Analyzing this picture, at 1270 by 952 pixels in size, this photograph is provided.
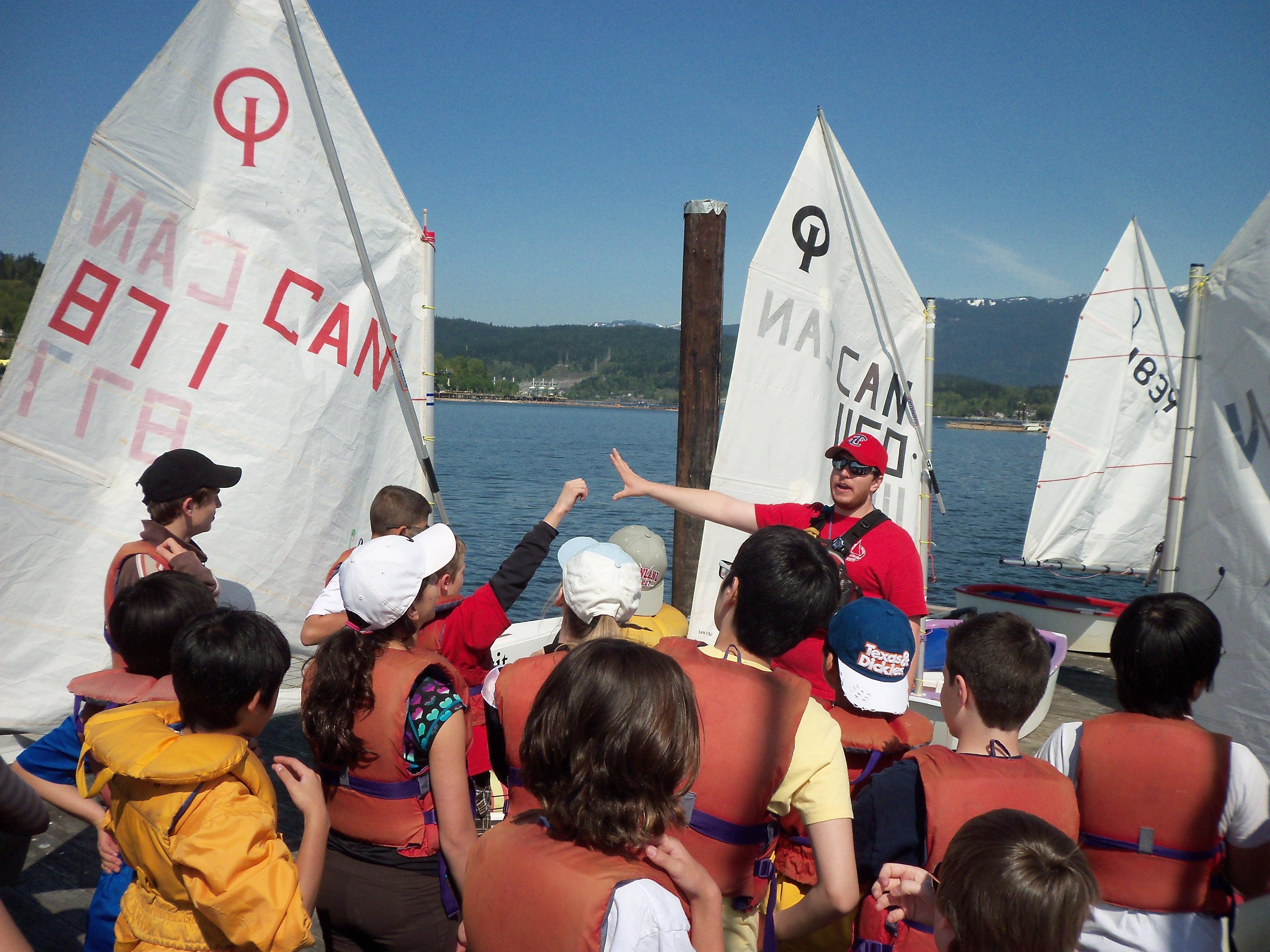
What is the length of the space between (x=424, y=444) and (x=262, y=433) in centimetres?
81

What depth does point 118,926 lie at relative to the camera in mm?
1812

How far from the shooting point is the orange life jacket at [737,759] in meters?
1.70

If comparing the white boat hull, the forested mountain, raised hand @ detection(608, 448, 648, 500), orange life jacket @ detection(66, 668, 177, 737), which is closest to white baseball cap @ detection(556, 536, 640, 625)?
orange life jacket @ detection(66, 668, 177, 737)

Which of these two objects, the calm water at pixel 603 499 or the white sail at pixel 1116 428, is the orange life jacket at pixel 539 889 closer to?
the white sail at pixel 1116 428

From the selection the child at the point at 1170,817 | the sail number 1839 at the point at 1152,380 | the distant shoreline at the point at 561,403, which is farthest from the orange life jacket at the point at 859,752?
the distant shoreline at the point at 561,403

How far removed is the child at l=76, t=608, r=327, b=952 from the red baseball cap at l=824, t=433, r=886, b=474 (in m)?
2.51

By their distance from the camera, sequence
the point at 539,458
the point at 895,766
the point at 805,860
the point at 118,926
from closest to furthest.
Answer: the point at 118,926, the point at 895,766, the point at 805,860, the point at 539,458

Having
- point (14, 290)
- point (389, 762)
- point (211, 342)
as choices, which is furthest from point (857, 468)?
point (14, 290)

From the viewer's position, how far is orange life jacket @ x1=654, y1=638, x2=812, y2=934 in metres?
1.70

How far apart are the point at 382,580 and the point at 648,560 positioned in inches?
61.5

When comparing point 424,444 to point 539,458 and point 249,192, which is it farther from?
point 539,458

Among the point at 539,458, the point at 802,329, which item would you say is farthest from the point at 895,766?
the point at 539,458

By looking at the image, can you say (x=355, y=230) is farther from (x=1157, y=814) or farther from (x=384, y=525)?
(x=1157, y=814)

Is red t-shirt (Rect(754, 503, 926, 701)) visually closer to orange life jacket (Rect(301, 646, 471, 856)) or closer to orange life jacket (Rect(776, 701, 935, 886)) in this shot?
orange life jacket (Rect(776, 701, 935, 886))
